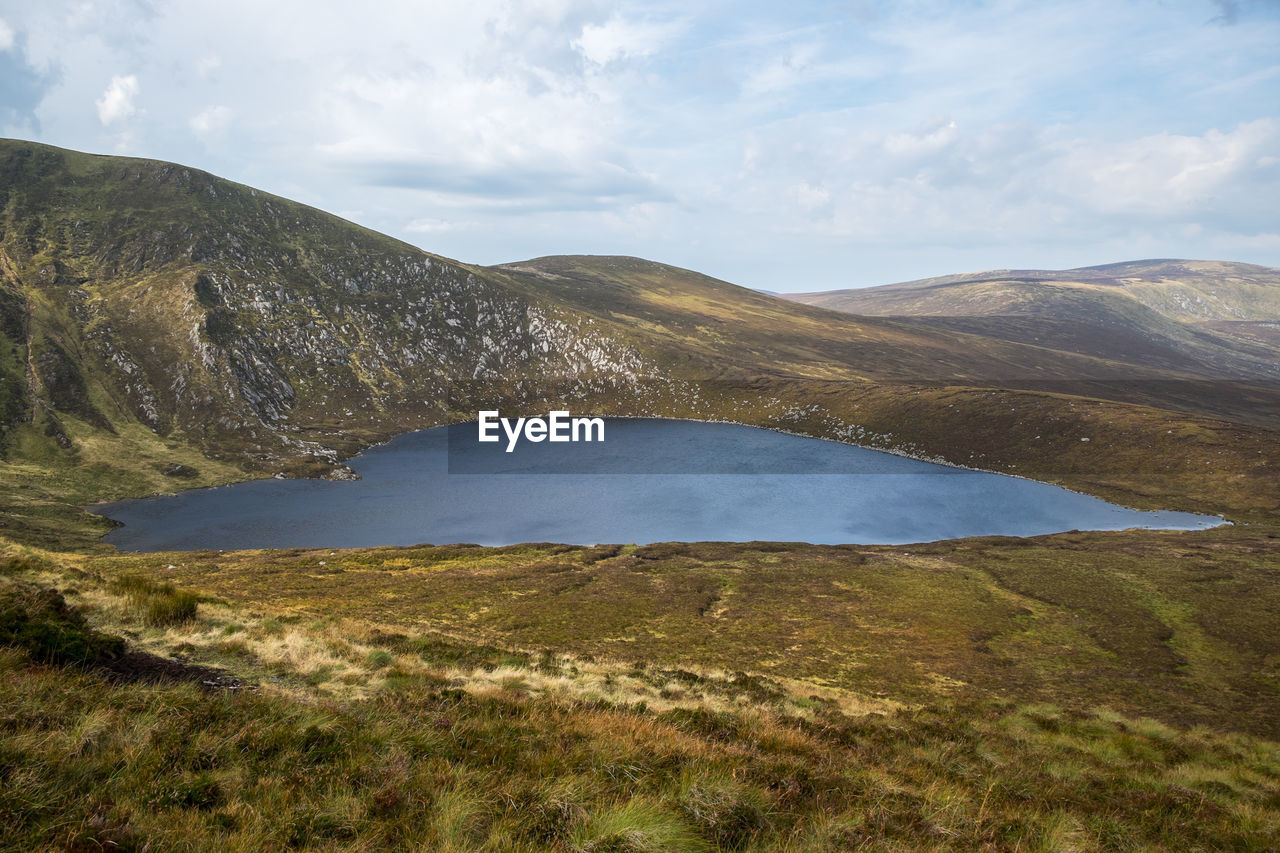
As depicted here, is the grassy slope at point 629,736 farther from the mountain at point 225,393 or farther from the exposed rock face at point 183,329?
the exposed rock face at point 183,329

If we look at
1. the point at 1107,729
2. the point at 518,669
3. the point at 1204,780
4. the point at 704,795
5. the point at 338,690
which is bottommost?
the point at 1107,729

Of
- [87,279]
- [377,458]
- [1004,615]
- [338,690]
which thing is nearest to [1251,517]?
[1004,615]

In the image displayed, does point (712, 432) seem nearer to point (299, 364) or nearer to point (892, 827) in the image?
point (299, 364)
